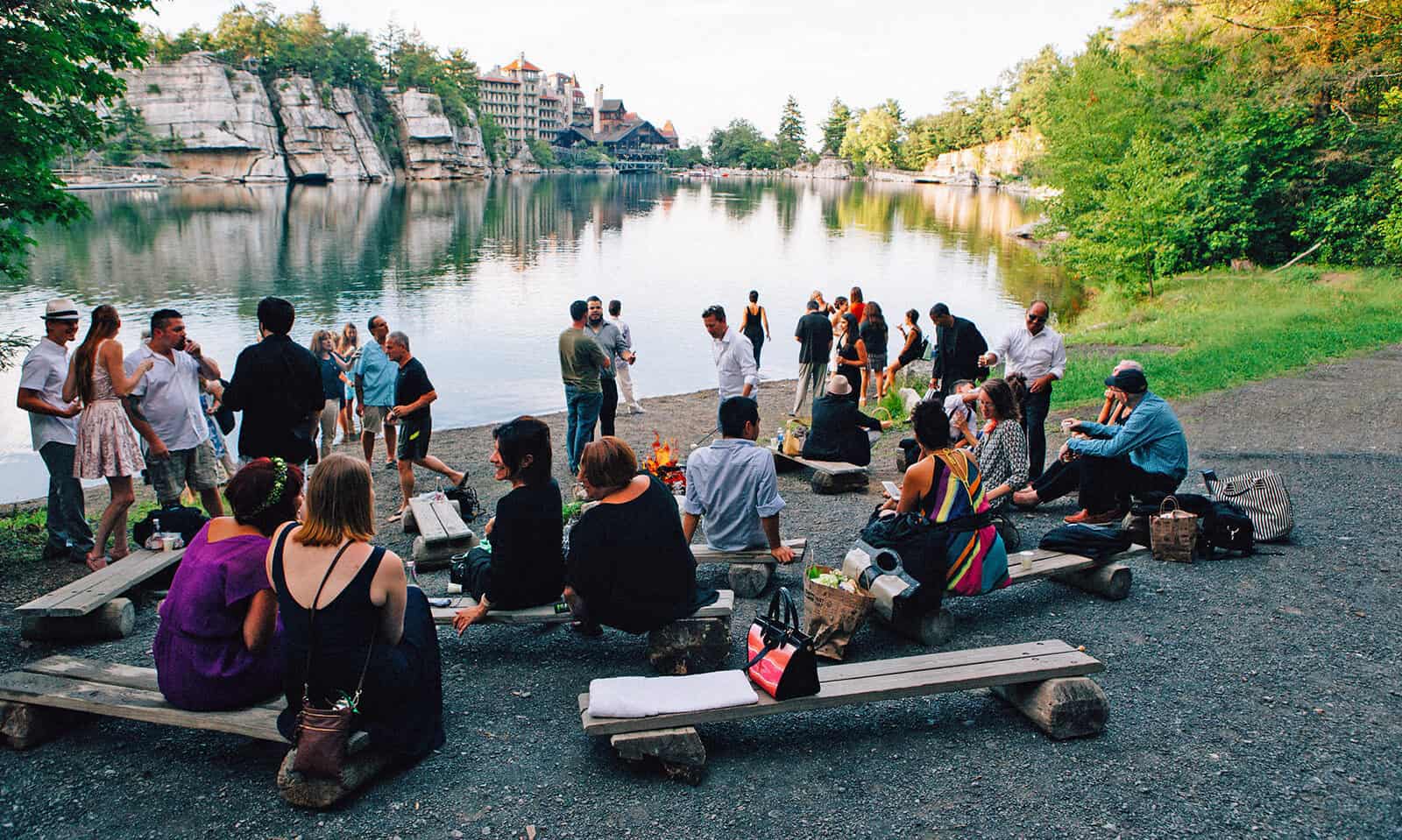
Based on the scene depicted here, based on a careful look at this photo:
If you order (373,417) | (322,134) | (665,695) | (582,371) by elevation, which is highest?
(322,134)

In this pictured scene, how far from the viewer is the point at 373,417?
10891mm

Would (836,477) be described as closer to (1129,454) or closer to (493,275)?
(1129,454)

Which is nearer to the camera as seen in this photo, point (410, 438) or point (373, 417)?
point (410, 438)

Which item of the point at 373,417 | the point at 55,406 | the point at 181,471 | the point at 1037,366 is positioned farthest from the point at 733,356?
the point at 55,406

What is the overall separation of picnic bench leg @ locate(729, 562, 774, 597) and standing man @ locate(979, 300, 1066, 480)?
4025 millimetres

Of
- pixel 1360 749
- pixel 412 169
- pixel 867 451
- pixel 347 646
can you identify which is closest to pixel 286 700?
pixel 347 646

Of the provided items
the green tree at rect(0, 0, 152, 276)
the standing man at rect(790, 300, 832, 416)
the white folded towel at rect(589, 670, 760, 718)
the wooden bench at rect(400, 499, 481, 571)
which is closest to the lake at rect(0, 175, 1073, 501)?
the green tree at rect(0, 0, 152, 276)

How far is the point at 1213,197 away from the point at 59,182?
27.5m

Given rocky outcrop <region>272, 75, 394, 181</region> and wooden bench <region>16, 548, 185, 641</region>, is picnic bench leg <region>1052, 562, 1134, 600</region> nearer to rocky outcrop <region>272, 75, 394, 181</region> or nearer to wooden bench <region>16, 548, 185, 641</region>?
wooden bench <region>16, 548, 185, 641</region>

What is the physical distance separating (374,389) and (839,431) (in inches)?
223

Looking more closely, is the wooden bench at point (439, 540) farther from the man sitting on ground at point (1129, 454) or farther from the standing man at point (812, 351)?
the standing man at point (812, 351)

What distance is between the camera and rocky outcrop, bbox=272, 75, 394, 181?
97.1 m

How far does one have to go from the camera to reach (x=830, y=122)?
593ft

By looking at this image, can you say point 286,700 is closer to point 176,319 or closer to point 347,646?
point 347,646
